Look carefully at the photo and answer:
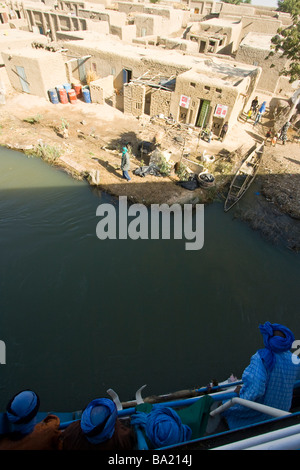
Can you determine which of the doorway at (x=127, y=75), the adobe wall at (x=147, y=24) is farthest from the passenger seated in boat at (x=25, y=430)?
the adobe wall at (x=147, y=24)

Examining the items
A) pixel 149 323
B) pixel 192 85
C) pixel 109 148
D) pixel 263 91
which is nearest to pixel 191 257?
pixel 149 323

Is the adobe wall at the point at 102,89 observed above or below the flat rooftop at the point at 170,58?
below

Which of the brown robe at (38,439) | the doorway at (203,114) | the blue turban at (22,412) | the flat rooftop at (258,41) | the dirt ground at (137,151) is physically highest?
the blue turban at (22,412)

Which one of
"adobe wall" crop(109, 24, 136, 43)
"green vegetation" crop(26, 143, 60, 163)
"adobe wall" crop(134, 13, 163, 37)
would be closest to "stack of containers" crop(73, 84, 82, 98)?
"green vegetation" crop(26, 143, 60, 163)

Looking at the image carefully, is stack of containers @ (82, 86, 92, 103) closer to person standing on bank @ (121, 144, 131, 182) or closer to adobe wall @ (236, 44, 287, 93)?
person standing on bank @ (121, 144, 131, 182)

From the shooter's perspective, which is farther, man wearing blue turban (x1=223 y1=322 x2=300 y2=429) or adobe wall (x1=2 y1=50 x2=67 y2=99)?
adobe wall (x1=2 y1=50 x2=67 y2=99)

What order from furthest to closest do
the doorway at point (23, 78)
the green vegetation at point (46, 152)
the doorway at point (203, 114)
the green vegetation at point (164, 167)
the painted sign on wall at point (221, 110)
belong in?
the doorway at point (23, 78)
the doorway at point (203, 114)
the painted sign on wall at point (221, 110)
the green vegetation at point (46, 152)
the green vegetation at point (164, 167)
